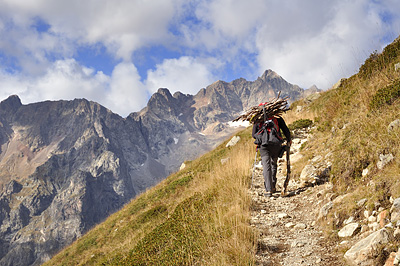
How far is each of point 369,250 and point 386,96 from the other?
5065 millimetres

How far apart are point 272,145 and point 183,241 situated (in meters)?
3.83

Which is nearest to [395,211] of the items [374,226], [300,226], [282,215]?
[374,226]

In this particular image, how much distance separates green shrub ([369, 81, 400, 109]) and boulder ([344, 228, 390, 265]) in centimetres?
460

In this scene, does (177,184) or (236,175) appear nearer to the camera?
(236,175)

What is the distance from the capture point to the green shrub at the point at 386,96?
6.57 metres

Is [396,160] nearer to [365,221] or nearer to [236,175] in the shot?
[365,221]

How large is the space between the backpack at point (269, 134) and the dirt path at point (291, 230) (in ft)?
5.36

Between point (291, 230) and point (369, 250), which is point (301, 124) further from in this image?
point (369, 250)

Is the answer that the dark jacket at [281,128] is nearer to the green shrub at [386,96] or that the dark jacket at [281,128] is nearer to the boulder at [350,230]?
the green shrub at [386,96]

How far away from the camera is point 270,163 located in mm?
7793

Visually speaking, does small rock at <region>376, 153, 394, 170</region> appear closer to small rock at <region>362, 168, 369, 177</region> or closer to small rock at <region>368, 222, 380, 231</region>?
small rock at <region>362, 168, 369, 177</region>

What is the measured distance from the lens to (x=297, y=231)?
5.27m

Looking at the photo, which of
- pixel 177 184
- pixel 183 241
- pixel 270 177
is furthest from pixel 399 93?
pixel 177 184

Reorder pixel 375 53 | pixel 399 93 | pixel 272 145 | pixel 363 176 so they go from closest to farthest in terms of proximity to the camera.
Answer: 1. pixel 363 176
2. pixel 399 93
3. pixel 272 145
4. pixel 375 53
